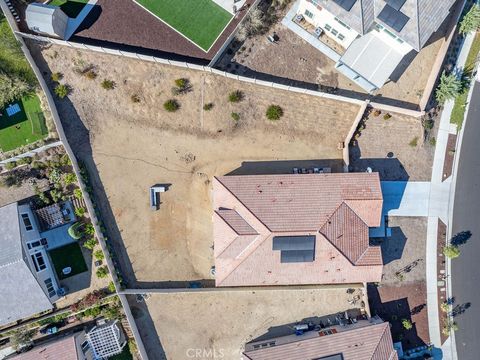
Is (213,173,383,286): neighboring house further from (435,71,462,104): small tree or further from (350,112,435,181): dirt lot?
(435,71,462,104): small tree

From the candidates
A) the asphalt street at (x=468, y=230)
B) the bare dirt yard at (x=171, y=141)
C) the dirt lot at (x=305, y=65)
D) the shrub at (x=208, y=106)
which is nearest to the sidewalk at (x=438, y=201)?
the asphalt street at (x=468, y=230)

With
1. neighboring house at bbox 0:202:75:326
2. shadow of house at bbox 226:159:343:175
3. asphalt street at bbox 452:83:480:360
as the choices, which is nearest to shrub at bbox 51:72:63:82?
neighboring house at bbox 0:202:75:326

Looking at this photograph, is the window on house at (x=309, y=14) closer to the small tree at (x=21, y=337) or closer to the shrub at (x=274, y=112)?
the shrub at (x=274, y=112)

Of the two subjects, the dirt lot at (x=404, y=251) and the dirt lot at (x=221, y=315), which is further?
the dirt lot at (x=221, y=315)

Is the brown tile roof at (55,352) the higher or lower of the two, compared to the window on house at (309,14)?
lower

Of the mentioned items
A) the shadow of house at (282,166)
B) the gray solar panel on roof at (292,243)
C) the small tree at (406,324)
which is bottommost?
the small tree at (406,324)

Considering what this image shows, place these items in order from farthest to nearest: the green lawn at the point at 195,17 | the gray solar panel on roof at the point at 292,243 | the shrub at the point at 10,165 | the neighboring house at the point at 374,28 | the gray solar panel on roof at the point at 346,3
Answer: the shrub at the point at 10,165 < the green lawn at the point at 195,17 < the gray solar panel on roof at the point at 292,243 < the gray solar panel on roof at the point at 346,3 < the neighboring house at the point at 374,28

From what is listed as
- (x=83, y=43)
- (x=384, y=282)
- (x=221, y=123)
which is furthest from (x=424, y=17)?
(x=83, y=43)
